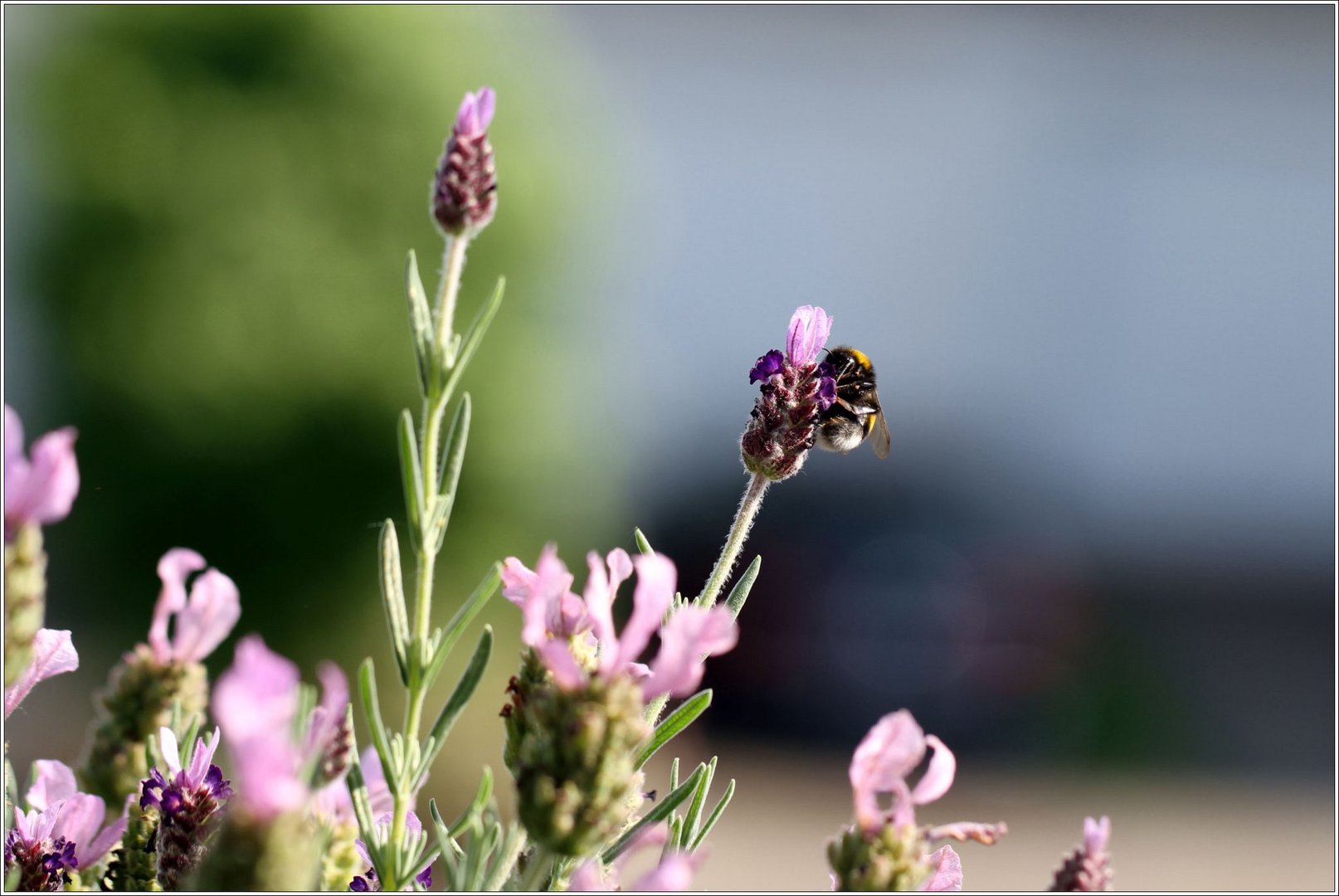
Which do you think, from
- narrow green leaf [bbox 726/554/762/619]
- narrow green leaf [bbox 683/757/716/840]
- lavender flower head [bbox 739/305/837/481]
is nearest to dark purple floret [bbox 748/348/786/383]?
lavender flower head [bbox 739/305/837/481]

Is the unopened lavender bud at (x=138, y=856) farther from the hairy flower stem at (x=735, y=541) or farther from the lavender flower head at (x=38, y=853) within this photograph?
the hairy flower stem at (x=735, y=541)

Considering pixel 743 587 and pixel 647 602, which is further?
pixel 743 587

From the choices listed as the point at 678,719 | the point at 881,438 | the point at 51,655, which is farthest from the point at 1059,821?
the point at 51,655

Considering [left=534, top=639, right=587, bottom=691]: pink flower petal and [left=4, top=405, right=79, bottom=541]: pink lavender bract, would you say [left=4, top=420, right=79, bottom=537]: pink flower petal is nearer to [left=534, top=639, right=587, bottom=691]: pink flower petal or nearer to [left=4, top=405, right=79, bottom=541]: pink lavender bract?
[left=4, top=405, right=79, bottom=541]: pink lavender bract

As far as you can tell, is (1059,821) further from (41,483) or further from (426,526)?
(41,483)

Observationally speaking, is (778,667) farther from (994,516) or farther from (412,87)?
(412,87)

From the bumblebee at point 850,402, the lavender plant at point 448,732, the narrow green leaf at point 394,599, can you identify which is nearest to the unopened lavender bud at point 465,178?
the lavender plant at point 448,732
